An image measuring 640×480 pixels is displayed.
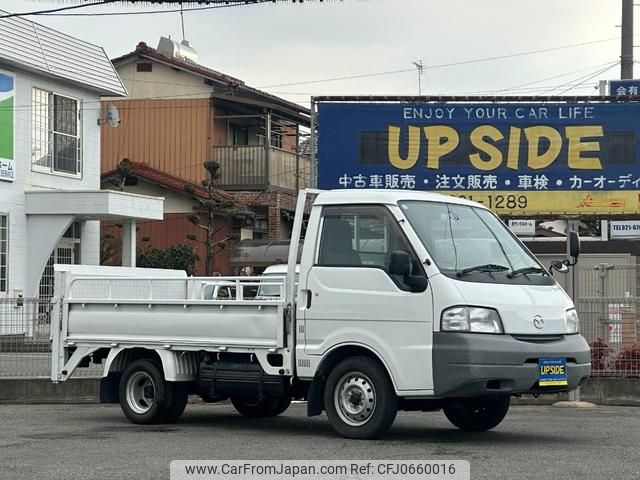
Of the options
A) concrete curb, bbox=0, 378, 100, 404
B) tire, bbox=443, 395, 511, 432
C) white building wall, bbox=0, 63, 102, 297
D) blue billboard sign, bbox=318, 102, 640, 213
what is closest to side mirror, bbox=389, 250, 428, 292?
tire, bbox=443, 395, 511, 432

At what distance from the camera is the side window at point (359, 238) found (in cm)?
1108

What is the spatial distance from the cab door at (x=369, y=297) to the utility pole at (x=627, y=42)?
16523mm

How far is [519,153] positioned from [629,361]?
3.90 metres

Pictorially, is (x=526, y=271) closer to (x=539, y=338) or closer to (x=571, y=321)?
(x=571, y=321)

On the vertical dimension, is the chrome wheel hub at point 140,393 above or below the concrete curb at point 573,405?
above

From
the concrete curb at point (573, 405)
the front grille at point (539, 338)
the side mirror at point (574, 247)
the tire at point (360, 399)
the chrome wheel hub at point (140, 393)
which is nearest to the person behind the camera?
the front grille at point (539, 338)

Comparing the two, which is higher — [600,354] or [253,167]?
[253,167]

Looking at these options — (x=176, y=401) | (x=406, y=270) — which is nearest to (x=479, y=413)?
(x=406, y=270)

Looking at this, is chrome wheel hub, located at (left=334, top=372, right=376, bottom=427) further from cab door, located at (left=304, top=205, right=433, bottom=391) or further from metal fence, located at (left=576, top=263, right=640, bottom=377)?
metal fence, located at (left=576, top=263, right=640, bottom=377)

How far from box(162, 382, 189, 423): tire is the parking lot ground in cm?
13

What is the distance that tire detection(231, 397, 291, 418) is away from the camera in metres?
13.7

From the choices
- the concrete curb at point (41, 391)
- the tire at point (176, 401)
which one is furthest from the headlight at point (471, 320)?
the concrete curb at point (41, 391)

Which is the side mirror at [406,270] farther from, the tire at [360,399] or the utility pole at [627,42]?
the utility pole at [627,42]

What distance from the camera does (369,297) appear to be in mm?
11016
